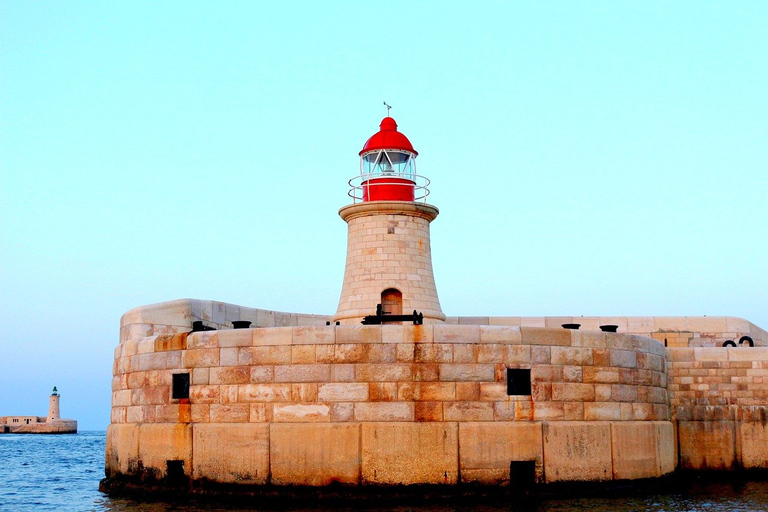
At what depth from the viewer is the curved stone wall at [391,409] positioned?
12.5 metres

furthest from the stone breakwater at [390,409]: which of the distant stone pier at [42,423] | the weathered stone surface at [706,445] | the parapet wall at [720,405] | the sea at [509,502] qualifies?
the distant stone pier at [42,423]

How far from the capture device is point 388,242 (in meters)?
20.6

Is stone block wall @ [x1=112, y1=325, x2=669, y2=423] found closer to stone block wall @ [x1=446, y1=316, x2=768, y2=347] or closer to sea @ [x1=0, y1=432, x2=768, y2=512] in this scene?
sea @ [x1=0, y1=432, x2=768, y2=512]

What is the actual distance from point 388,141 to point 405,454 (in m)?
10.6

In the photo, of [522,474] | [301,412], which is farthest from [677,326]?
[301,412]

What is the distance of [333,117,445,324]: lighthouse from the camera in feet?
67.0

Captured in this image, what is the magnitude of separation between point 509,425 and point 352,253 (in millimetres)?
9110

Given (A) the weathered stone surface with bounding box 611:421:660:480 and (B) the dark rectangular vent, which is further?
(A) the weathered stone surface with bounding box 611:421:660:480

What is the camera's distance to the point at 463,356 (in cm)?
1280

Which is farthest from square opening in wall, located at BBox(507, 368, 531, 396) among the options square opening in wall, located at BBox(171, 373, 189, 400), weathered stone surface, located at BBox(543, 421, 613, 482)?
square opening in wall, located at BBox(171, 373, 189, 400)

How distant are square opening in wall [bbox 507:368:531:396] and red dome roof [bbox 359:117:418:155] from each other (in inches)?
375

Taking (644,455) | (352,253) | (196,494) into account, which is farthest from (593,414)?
(352,253)

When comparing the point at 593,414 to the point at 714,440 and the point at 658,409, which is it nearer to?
the point at 658,409

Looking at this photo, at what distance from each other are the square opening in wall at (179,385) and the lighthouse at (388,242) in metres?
7.05
